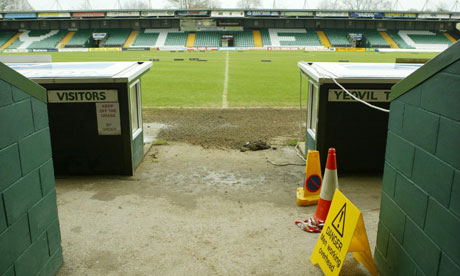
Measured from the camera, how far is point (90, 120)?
23.3ft

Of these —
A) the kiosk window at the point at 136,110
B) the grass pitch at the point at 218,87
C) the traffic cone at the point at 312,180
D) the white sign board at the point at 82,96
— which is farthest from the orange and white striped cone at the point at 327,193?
the grass pitch at the point at 218,87

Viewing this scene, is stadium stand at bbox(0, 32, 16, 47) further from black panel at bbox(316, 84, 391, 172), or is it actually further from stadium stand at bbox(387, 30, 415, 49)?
black panel at bbox(316, 84, 391, 172)

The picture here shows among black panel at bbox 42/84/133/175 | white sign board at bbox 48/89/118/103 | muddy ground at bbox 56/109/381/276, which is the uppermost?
white sign board at bbox 48/89/118/103

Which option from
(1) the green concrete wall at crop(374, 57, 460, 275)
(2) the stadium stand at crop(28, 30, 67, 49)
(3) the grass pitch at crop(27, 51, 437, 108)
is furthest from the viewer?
(2) the stadium stand at crop(28, 30, 67, 49)

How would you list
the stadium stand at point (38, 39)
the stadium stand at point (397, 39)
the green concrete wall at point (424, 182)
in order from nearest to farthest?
the green concrete wall at point (424, 182) < the stadium stand at point (38, 39) < the stadium stand at point (397, 39)

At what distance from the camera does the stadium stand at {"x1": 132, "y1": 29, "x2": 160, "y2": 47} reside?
6047cm

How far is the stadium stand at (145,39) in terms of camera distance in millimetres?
60469

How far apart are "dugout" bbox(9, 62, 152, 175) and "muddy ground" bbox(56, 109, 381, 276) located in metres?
0.36

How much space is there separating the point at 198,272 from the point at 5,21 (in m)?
73.0

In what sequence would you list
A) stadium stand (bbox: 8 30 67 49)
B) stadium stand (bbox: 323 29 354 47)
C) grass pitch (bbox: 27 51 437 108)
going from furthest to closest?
stadium stand (bbox: 323 29 354 47) < stadium stand (bbox: 8 30 67 49) < grass pitch (bbox: 27 51 437 108)

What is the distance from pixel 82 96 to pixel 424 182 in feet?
18.4

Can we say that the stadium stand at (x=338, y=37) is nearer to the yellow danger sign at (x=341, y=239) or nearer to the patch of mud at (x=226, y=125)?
the patch of mud at (x=226, y=125)

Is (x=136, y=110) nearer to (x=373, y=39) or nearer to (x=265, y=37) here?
(x=265, y=37)

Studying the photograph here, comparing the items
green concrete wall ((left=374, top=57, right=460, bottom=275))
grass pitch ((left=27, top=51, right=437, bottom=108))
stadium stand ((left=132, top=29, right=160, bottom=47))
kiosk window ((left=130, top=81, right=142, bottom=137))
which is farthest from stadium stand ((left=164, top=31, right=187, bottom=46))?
green concrete wall ((left=374, top=57, right=460, bottom=275))
